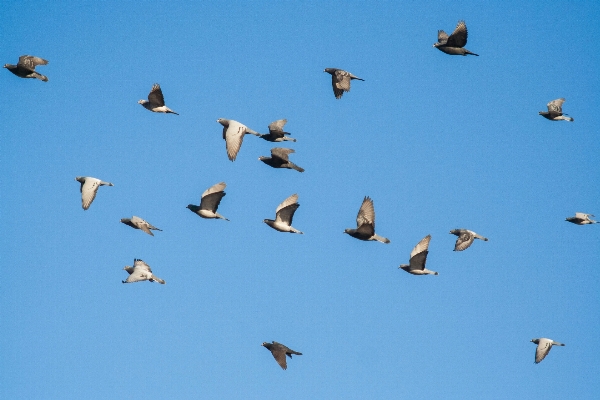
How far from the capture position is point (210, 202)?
172 ft

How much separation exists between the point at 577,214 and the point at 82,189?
2510 centimetres

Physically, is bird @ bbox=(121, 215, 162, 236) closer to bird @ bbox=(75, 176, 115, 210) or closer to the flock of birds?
the flock of birds

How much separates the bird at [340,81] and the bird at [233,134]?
4655mm

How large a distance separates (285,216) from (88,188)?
8.93 m

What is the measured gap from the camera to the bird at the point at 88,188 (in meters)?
53.1

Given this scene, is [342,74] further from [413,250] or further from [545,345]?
[545,345]

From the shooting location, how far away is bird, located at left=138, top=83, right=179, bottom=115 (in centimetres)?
5372

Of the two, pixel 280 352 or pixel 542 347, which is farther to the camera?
pixel 542 347

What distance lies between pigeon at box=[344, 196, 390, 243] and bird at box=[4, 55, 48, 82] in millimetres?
15967

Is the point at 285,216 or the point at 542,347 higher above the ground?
the point at 285,216

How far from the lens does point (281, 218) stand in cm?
5316

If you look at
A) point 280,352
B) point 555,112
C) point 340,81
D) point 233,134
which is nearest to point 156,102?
point 233,134

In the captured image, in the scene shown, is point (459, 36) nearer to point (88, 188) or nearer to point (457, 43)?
point (457, 43)

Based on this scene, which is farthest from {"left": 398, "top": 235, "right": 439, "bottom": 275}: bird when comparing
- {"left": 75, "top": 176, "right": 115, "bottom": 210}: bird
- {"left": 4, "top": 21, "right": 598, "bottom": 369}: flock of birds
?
{"left": 75, "top": 176, "right": 115, "bottom": 210}: bird
